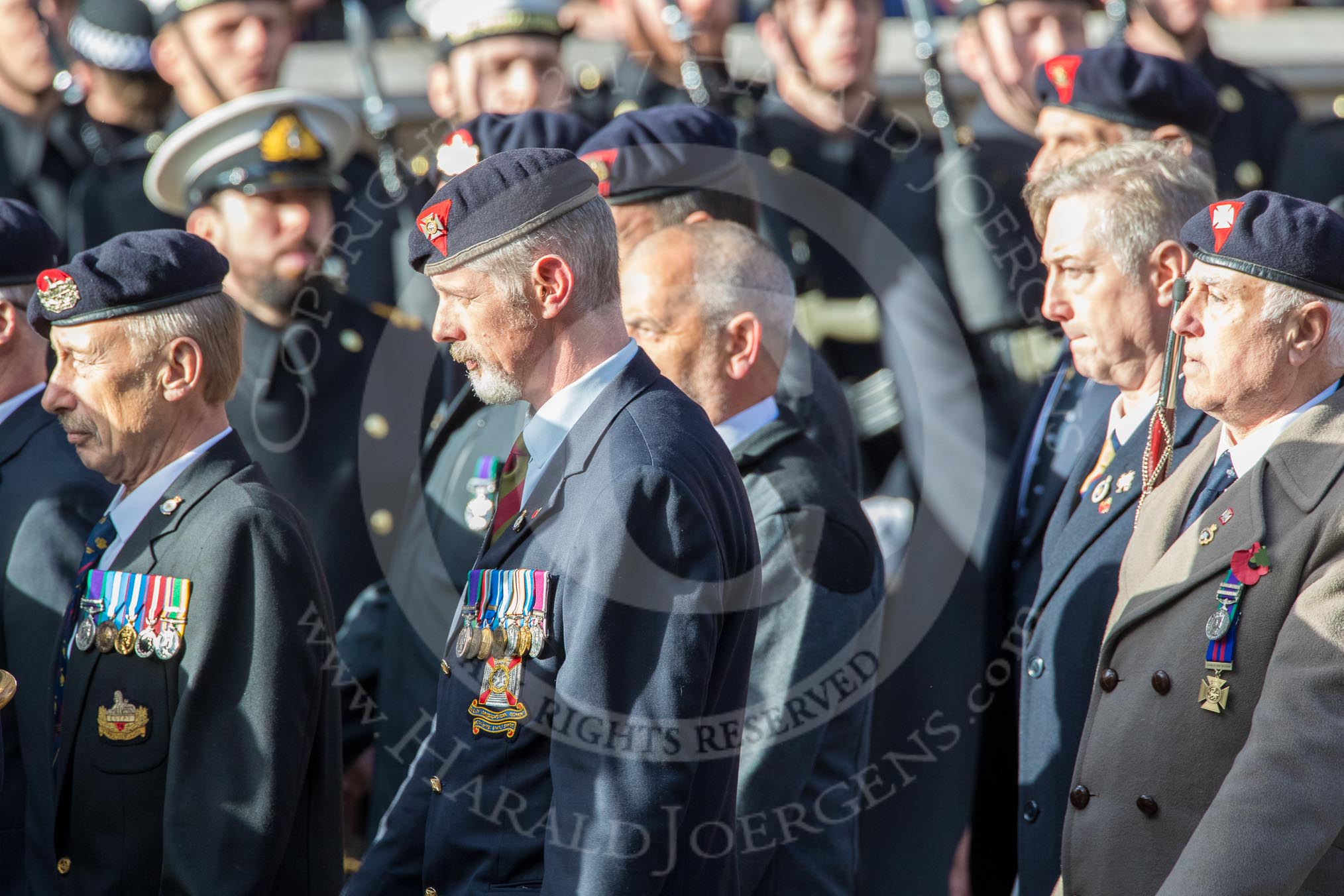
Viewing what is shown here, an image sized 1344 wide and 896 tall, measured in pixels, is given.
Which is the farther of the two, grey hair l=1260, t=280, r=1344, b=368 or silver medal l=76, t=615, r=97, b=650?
silver medal l=76, t=615, r=97, b=650

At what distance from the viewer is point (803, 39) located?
6156mm

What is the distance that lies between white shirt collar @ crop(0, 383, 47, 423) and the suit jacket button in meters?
2.62

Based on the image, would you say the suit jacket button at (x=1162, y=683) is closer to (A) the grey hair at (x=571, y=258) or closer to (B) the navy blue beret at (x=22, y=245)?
(A) the grey hair at (x=571, y=258)

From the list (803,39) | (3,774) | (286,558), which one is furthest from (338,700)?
(803,39)

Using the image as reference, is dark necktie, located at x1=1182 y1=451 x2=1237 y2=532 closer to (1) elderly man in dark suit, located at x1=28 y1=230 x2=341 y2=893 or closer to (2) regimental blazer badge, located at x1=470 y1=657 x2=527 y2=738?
(2) regimental blazer badge, located at x1=470 y1=657 x2=527 y2=738

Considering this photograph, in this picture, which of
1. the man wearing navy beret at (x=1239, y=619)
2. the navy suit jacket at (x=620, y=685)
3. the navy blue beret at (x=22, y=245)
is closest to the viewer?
the man wearing navy beret at (x=1239, y=619)

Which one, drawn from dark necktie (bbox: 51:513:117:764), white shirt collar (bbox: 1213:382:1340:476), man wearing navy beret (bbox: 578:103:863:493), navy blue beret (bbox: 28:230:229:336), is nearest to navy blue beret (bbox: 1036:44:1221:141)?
man wearing navy beret (bbox: 578:103:863:493)

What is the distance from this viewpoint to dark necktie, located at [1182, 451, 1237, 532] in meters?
2.97

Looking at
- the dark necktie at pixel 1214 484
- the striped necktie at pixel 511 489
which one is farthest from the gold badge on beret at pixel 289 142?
the dark necktie at pixel 1214 484

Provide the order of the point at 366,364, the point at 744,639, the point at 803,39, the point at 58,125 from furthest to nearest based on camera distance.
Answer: the point at 58,125, the point at 803,39, the point at 366,364, the point at 744,639

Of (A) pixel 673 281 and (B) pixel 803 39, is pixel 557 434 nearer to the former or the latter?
(A) pixel 673 281

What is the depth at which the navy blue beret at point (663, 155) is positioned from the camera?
4.48 meters

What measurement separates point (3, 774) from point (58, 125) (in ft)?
12.7

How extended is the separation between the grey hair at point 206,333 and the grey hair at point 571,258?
2.91ft
